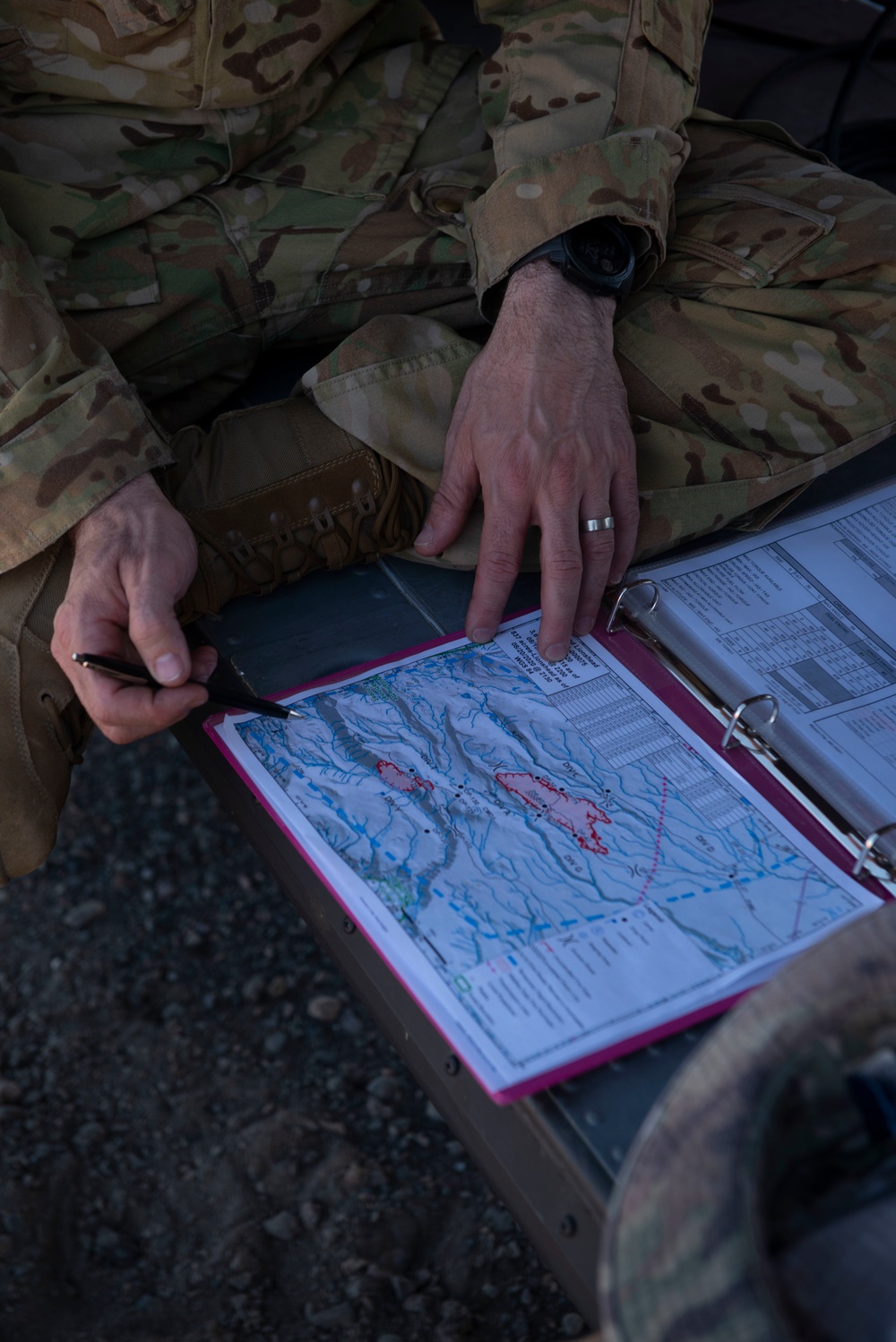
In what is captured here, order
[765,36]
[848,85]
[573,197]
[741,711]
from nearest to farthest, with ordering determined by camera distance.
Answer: [741,711] → [573,197] → [848,85] → [765,36]

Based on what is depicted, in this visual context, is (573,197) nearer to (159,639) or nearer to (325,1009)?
(159,639)

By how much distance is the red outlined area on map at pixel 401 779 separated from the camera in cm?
100

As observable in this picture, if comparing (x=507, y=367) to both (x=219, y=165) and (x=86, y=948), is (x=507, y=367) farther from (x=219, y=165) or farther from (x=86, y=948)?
(x=86, y=948)

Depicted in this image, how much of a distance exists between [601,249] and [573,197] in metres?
0.07

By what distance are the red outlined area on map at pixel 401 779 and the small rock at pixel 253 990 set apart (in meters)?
0.73

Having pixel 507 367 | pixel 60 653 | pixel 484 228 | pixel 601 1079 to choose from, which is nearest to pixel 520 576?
pixel 507 367

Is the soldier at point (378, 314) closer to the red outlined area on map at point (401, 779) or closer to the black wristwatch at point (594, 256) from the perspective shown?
the black wristwatch at point (594, 256)

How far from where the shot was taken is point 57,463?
3.52 feet

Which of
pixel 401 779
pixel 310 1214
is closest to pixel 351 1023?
pixel 310 1214

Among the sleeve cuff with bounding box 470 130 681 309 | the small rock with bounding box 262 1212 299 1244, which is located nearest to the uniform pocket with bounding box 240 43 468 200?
the sleeve cuff with bounding box 470 130 681 309

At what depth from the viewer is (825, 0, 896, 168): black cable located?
6.90 ft

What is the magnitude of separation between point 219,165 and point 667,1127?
4.19 feet

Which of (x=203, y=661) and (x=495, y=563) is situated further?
(x=495, y=563)

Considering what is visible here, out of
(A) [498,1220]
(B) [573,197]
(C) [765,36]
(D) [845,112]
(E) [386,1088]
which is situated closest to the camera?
(B) [573,197]
